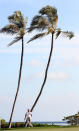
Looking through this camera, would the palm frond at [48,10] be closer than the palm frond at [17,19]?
Yes

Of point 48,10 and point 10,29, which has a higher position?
point 48,10

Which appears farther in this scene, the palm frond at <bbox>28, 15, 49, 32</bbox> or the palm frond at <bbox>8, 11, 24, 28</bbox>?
the palm frond at <bbox>8, 11, 24, 28</bbox>

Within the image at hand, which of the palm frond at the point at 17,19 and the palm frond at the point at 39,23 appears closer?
the palm frond at the point at 39,23

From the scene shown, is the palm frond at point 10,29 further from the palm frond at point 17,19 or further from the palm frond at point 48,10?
the palm frond at point 48,10

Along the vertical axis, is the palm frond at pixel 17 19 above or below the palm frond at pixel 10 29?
above

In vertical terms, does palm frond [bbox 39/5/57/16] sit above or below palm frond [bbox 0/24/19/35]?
above

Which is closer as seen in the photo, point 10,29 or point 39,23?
point 39,23

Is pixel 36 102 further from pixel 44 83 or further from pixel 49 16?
pixel 49 16

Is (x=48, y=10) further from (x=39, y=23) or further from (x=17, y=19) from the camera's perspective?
(x=17, y=19)

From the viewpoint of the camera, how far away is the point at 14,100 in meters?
51.2

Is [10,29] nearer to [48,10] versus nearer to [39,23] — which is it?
[39,23]

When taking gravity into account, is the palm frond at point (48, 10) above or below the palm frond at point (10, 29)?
above

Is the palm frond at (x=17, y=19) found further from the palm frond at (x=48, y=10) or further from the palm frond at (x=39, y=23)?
the palm frond at (x=48, y=10)

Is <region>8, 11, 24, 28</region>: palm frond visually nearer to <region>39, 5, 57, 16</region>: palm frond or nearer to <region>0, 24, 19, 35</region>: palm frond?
<region>0, 24, 19, 35</region>: palm frond
